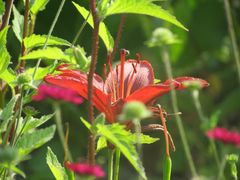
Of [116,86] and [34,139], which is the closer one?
[34,139]

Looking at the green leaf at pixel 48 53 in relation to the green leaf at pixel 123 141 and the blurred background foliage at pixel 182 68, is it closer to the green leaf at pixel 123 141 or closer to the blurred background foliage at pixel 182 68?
the green leaf at pixel 123 141

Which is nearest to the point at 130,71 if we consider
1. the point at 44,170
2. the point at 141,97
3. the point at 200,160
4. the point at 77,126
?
the point at 141,97

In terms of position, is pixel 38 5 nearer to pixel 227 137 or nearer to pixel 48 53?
pixel 48 53

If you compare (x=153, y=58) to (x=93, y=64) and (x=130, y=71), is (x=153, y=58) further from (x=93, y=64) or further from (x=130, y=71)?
(x=93, y=64)

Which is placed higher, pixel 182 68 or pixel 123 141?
pixel 182 68

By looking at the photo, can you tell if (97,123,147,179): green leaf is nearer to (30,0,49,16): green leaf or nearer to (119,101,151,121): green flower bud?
(119,101,151,121): green flower bud

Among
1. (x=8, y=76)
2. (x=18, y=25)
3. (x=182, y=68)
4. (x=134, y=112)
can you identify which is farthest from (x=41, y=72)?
(x=182, y=68)
